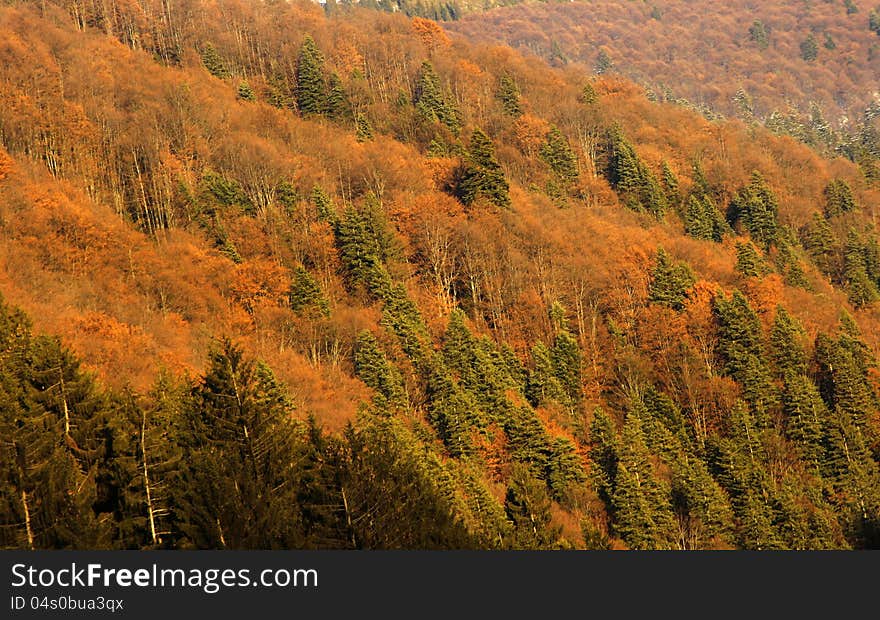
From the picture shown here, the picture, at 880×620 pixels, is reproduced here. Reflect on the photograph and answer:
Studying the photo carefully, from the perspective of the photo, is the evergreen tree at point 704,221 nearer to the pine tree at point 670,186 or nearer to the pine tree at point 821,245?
the pine tree at point 670,186

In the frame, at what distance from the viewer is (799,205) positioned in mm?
124750

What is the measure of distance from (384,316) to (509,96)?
211ft

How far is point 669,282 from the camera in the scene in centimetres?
9312

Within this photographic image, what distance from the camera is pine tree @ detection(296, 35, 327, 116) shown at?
113812mm

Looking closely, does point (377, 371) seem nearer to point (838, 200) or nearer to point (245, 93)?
point (245, 93)

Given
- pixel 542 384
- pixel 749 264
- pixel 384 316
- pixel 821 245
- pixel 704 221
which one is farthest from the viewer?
pixel 821 245

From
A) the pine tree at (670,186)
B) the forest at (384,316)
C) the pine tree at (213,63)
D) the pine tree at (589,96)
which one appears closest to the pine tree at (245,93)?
the forest at (384,316)

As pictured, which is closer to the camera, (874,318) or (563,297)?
(563,297)

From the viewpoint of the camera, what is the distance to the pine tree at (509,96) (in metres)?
128

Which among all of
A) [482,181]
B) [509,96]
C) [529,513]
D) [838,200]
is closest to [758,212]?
[838,200]

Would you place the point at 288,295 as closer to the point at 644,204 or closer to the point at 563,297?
the point at 563,297

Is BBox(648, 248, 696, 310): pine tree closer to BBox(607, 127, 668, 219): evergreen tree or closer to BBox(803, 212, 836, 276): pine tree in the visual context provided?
BBox(607, 127, 668, 219): evergreen tree

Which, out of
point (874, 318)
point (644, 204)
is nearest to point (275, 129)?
point (644, 204)

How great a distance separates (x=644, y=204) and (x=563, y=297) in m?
31.3
